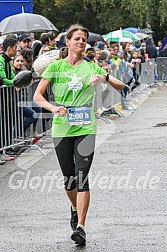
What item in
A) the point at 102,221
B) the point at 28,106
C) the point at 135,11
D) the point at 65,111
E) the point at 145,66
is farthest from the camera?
the point at 135,11

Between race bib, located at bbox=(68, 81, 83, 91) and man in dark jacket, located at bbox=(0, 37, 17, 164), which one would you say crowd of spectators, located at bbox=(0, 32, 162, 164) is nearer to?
man in dark jacket, located at bbox=(0, 37, 17, 164)

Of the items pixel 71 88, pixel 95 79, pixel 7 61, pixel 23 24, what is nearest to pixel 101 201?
pixel 71 88

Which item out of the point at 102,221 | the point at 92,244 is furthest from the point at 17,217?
the point at 92,244

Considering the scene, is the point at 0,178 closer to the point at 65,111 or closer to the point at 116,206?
the point at 116,206

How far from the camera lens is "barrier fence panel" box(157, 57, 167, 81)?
31.2 metres

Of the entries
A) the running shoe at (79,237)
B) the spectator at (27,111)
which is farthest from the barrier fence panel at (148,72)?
the running shoe at (79,237)

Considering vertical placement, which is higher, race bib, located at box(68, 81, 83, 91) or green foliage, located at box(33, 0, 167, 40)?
race bib, located at box(68, 81, 83, 91)

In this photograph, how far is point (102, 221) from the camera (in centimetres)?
772

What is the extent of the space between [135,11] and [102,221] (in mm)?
37587

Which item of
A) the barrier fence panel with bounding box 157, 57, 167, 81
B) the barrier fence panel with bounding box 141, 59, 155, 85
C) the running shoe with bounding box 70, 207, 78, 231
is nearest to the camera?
the running shoe with bounding box 70, 207, 78, 231

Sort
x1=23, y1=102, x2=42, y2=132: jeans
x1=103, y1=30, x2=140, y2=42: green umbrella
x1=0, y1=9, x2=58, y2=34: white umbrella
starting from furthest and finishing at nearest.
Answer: x1=103, y1=30, x2=140, y2=42: green umbrella
x1=0, y1=9, x2=58, y2=34: white umbrella
x1=23, y1=102, x2=42, y2=132: jeans

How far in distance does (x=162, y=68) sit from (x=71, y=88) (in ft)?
80.6

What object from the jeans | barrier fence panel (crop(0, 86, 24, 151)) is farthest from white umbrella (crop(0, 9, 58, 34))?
barrier fence panel (crop(0, 86, 24, 151))

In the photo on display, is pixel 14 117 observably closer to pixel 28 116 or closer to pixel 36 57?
pixel 28 116
